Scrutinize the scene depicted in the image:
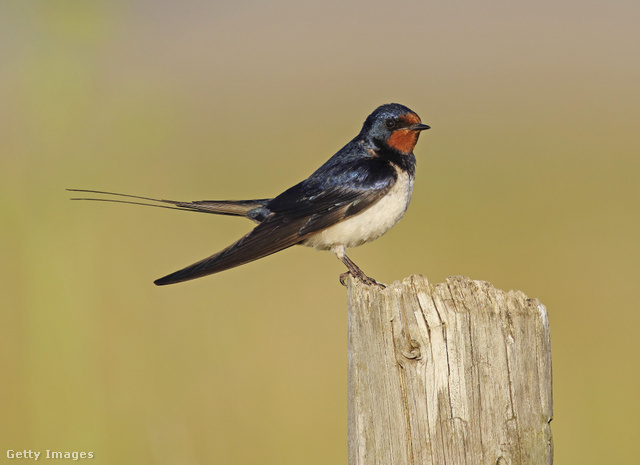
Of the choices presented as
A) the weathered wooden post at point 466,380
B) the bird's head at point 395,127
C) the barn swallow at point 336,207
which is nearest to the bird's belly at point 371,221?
the barn swallow at point 336,207

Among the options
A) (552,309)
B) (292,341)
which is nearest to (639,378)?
(552,309)

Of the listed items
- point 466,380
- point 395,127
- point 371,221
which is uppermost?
point 395,127

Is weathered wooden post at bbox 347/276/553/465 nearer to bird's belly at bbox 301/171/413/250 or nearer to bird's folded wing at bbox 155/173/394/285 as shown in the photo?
bird's folded wing at bbox 155/173/394/285

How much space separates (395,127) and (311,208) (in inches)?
28.1

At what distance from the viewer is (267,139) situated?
8.55 m

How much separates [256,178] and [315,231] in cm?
396

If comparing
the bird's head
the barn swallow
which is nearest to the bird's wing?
the barn swallow

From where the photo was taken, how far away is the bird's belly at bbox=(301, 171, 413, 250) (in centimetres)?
365

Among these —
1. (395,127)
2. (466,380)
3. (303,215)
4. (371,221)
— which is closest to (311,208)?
(303,215)

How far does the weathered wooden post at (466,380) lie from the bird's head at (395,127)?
194cm

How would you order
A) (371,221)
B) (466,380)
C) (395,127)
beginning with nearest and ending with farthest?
(466,380) < (371,221) < (395,127)

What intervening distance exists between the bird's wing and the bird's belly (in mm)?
42

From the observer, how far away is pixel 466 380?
203 centimetres

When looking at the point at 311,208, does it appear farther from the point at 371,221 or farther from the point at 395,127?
the point at 395,127
